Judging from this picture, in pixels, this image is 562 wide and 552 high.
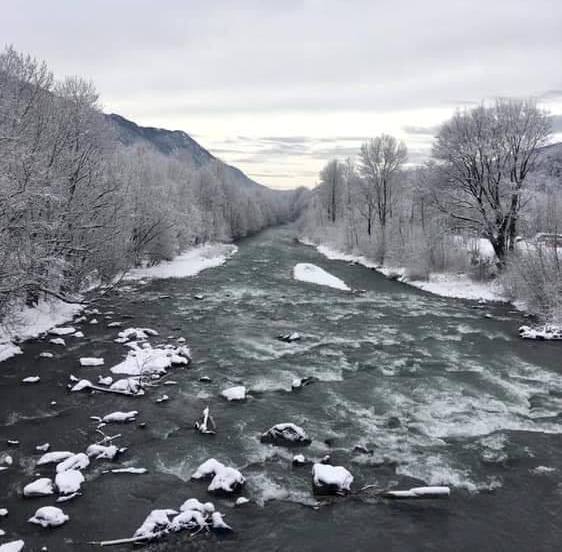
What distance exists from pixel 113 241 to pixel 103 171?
539 cm

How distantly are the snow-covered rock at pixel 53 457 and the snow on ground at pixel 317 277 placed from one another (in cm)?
2678

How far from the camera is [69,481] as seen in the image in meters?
10.4

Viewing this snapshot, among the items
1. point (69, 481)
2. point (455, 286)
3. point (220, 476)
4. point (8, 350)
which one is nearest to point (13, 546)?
point (69, 481)

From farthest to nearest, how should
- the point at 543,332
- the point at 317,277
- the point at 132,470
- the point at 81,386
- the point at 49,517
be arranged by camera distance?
the point at 317,277
the point at 543,332
the point at 81,386
the point at 132,470
the point at 49,517

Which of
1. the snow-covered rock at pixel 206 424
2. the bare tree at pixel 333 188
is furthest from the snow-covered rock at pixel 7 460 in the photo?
the bare tree at pixel 333 188

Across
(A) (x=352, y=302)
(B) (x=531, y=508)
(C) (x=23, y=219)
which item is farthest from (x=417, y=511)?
(A) (x=352, y=302)

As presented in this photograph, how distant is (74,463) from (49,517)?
6.80ft

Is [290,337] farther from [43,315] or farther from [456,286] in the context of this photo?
[456,286]

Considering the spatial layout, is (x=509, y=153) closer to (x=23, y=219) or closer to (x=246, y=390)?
(x=246, y=390)

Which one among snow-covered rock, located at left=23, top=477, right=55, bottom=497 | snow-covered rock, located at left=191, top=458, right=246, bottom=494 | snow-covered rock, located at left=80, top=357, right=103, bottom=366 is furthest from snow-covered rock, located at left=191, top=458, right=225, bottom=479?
snow-covered rock, located at left=80, top=357, right=103, bottom=366

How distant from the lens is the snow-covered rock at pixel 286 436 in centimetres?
1251

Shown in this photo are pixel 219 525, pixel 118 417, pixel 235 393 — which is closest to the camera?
pixel 219 525

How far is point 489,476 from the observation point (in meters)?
11.1

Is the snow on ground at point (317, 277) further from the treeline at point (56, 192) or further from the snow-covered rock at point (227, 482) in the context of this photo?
the snow-covered rock at point (227, 482)
